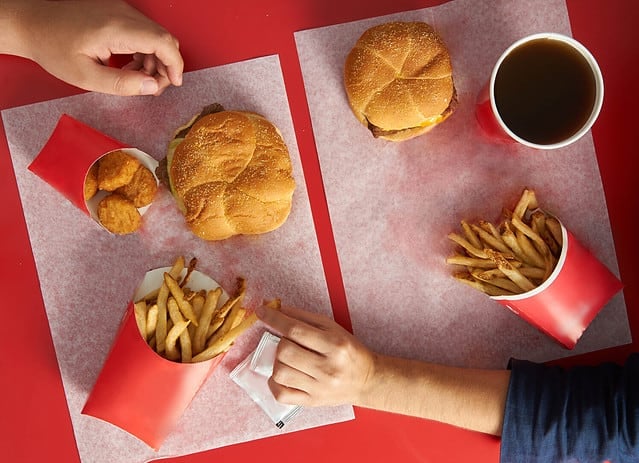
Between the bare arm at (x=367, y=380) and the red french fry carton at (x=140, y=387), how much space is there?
17 centimetres

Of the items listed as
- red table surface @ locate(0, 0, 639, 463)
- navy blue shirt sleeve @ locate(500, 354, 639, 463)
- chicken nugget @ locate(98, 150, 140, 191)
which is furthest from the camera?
red table surface @ locate(0, 0, 639, 463)

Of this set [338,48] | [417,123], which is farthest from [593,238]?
[338,48]

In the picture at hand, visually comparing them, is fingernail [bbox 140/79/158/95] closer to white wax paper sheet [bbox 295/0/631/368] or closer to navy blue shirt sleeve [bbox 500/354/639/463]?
white wax paper sheet [bbox 295/0/631/368]

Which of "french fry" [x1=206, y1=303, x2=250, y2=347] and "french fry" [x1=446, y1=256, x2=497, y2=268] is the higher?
"french fry" [x1=446, y1=256, x2=497, y2=268]

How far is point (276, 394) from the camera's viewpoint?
4.54 feet

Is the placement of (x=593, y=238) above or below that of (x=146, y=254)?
above

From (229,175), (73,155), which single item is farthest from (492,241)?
(73,155)

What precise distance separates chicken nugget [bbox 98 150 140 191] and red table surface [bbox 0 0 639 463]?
0.82 ft

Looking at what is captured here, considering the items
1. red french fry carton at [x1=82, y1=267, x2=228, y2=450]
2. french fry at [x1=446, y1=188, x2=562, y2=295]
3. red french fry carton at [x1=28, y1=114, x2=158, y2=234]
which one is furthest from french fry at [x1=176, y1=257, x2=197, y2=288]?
french fry at [x1=446, y1=188, x2=562, y2=295]

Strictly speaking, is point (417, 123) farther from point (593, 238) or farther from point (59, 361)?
point (59, 361)

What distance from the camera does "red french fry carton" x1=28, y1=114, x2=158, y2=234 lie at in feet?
4.55

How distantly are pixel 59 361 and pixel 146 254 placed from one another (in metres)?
0.32

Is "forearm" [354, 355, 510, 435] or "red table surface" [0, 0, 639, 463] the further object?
"red table surface" [0, 0, 639, 463]

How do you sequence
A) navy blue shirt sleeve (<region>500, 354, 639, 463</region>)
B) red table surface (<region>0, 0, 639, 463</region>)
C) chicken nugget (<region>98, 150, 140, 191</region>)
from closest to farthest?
1. navy blue shirt sleeve (<region>500, 354, 639, 463</region>)
2. chicken nugget (<region>98, 150, 140, 191</region>)
3. red table surface (<region>0, 0, 639, 463</region>)
